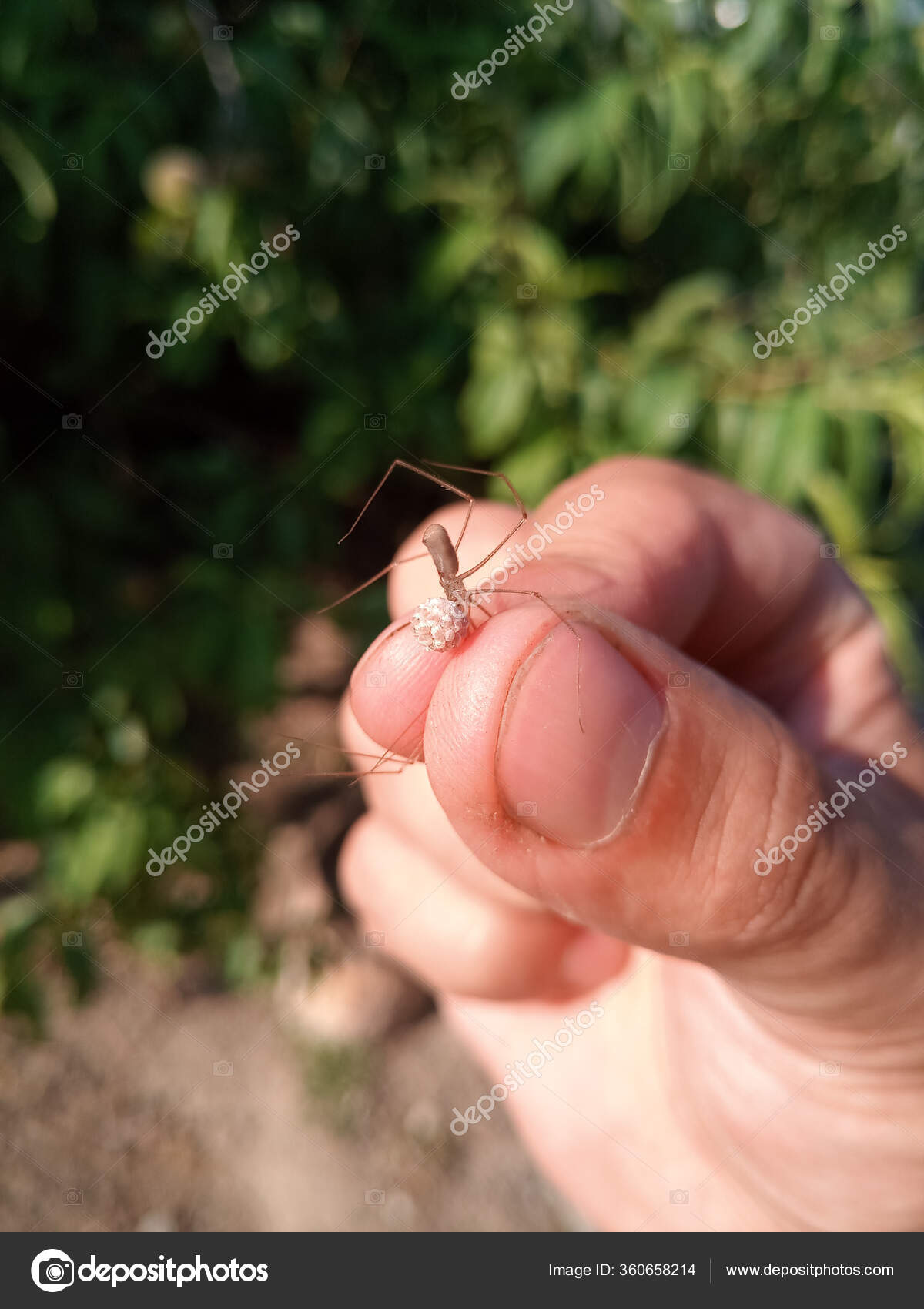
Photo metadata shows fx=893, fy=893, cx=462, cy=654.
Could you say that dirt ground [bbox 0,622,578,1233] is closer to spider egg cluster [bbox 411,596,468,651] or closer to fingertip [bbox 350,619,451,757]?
fingertip [bbox 350,619,451,757]

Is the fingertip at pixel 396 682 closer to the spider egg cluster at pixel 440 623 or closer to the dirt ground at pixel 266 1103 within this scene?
the spider egg cluster at pixel 440 623

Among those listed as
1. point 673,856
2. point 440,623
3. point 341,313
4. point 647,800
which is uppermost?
point 341,313

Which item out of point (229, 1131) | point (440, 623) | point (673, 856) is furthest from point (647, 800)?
point (229, 1131)

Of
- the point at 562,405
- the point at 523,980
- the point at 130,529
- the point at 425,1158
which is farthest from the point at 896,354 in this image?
the point at 425,1158

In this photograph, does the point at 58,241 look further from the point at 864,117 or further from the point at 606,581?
the point at 864,117

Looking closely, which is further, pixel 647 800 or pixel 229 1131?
pixel 229 1131

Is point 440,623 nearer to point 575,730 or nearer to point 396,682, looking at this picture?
point 396,682
